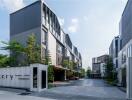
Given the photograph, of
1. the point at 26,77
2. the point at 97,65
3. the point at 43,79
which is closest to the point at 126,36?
the point at 43,79

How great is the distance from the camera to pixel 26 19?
44.6m

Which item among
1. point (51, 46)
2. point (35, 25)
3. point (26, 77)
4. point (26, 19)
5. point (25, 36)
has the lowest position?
point (26, 77)

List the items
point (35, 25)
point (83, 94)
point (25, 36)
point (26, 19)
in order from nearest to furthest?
point (83, 94) < point (35, 25) < point (26, 19) < point (25, 36)

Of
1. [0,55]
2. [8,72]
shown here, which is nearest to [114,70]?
[0,55]

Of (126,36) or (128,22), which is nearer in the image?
(128,22)

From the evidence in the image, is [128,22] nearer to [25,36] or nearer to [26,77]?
[25,36]

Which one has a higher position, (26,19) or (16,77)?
(26,19)

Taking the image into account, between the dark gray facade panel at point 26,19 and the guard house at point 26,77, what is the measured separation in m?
14.7

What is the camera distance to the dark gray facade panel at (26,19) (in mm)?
42581

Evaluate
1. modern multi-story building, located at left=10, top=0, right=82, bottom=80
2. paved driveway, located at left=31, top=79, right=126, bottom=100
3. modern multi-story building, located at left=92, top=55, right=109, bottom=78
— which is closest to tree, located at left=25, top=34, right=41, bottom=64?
modern multi-story building, located at left=10, top=0, right=82, bottom=80

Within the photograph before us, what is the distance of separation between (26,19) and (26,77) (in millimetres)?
20117

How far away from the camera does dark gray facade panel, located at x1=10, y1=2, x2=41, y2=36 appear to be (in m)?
42.6

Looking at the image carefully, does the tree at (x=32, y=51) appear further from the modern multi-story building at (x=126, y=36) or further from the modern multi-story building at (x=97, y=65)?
the modern multi-story building at (x=97, y=65)

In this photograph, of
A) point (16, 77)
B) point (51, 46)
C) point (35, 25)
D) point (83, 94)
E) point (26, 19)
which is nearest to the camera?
point (83, 94)
